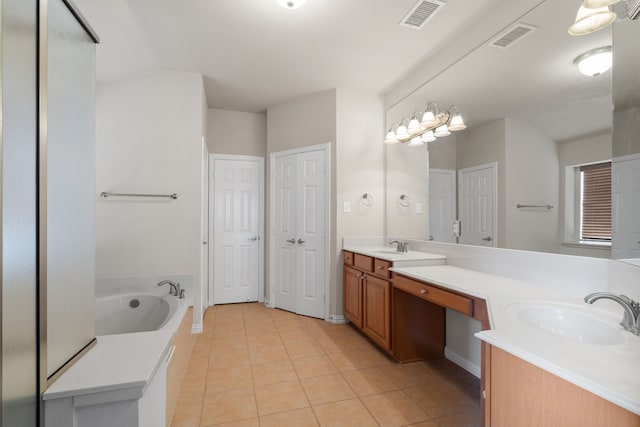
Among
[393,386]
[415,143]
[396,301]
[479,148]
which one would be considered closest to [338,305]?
[396,301]

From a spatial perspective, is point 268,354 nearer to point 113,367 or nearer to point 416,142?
point 113,367

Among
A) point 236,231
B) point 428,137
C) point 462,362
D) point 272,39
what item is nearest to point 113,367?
point 462,362

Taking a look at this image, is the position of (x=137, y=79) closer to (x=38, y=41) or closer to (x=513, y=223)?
(x=38, y=41)

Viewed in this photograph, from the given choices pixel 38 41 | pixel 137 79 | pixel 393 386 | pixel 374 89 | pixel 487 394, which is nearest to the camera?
pixel 38 41

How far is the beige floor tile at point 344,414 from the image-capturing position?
5.44 ft

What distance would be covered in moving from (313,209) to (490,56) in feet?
7.06

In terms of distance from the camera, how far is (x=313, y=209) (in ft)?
11.3

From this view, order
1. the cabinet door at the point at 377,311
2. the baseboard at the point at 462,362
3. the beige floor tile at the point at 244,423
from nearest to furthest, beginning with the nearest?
1. the beige floor tile at the point at 244,423
2. the baseboard at the point at 462,362
3. the cabinet door at the point at 377,311

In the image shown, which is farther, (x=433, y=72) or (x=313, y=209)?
(x=313, y=209)

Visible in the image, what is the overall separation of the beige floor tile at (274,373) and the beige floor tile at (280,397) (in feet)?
0.18

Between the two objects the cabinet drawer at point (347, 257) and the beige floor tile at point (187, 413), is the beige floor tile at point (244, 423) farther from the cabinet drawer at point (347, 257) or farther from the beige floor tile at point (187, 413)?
the cabinet drawer at point (347, 257)

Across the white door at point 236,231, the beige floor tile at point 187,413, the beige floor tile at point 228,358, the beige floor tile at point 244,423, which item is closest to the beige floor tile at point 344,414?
the beige floor tile at point 244,423

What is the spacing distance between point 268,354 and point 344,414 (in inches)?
38.0

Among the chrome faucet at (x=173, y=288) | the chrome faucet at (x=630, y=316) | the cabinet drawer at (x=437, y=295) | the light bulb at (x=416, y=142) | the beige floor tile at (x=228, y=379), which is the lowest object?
the beige floor tile at (x=228, y=379)
